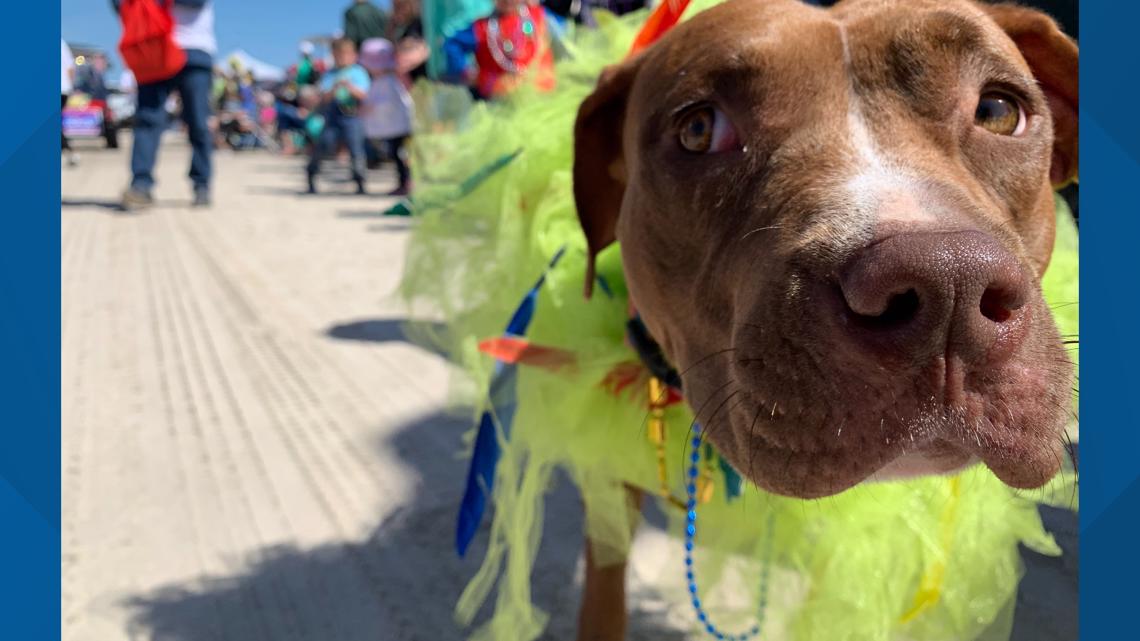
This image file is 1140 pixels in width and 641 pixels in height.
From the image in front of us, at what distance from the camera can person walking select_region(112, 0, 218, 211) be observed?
7.23 m

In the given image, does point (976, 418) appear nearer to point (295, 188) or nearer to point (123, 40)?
point (123, 40)

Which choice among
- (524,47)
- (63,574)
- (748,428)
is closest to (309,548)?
(63,574)

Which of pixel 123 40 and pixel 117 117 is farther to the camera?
pixel 117 117

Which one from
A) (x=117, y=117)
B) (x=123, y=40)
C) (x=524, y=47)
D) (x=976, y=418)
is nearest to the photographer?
(x=976, y=418)

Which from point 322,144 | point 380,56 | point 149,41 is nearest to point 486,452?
point 149,41

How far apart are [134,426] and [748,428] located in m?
2.96

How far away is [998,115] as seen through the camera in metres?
1.42

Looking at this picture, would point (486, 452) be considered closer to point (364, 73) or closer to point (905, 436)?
point (905, 436)

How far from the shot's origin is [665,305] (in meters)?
1.58

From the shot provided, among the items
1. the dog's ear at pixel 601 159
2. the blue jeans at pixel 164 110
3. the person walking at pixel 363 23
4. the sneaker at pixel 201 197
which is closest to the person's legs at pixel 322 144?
the person walking at pixel 363 23

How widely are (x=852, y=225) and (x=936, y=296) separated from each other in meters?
0.18

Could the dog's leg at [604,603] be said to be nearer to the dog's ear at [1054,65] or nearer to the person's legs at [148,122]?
the dog's ear at [1054,65]

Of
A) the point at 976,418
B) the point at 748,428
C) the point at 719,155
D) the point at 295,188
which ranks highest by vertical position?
the point at 719,155

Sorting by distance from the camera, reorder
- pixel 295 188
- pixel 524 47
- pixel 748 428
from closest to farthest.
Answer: pixel 748 428 < pixel 524 47 < pixel 295 188
